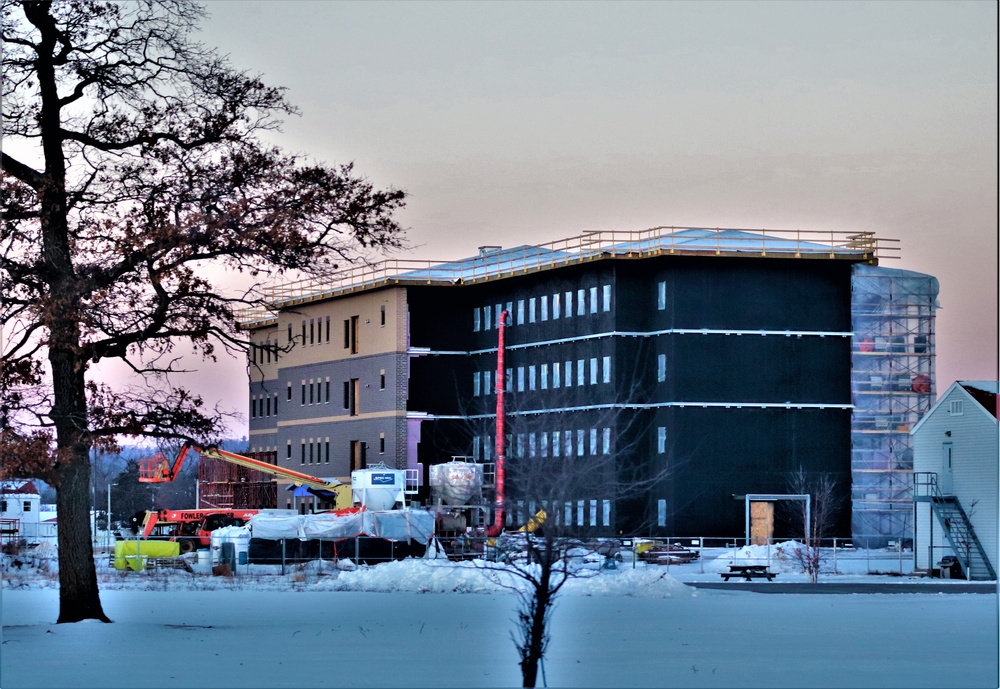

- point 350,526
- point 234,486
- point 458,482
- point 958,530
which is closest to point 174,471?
point 350,526

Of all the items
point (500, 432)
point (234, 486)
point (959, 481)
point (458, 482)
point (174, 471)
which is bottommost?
point (234, 486)

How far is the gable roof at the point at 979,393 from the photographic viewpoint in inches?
2482

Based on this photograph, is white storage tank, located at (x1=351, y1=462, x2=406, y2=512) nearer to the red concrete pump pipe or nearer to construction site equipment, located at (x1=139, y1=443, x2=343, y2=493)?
construction site equipment, located at (x1=139, y1=443, x2=343, y2=493)

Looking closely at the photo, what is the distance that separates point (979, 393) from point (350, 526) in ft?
70.9

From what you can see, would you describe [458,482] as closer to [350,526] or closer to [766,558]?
[350,526]

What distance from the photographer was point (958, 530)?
62.9m

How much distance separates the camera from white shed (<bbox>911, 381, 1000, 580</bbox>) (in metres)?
61.9

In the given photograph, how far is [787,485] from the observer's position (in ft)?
253

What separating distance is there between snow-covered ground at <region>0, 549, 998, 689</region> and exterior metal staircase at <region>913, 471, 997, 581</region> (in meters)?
16.4

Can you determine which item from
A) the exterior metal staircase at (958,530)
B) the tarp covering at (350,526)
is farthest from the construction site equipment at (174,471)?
the exterior metal staircase at (958,530)

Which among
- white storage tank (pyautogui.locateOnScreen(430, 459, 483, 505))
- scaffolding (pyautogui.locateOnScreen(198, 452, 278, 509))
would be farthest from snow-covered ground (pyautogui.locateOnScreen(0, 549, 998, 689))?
scaffolding (pyautogui.locateOnScreen(198, 452, 278, 509))

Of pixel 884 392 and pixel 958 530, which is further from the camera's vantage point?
pixel 884 392

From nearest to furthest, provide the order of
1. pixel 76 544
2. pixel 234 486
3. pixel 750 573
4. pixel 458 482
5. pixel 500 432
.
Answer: pixel 76 544, pixel 750 573, pixel 500 432, pixel 458 482, pixel 234 486

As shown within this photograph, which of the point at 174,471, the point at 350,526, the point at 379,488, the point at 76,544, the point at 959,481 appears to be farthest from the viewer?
the point at 379,488
